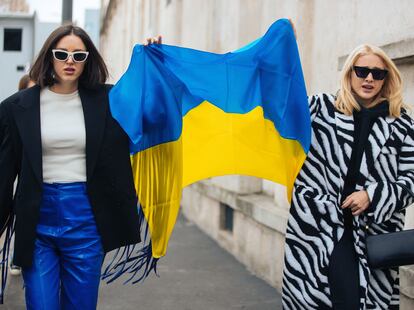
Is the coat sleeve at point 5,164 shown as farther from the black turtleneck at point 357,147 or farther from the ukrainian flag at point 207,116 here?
the black turtleneck at point 357,147

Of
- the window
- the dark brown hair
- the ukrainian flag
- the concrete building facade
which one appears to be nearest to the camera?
the dark brown hair

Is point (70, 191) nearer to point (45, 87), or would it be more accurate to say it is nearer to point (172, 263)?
point (45, 87)

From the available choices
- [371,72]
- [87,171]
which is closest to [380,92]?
[371,72]

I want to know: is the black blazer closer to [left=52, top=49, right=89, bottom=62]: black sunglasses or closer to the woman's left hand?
[left=52, top=49, right=89, bottom=62]: black sunglasses

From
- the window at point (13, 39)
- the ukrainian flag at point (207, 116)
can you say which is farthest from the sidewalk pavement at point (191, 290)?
the window at point (13, 39)

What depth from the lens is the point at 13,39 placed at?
116ft

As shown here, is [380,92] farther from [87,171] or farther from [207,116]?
[87,171]

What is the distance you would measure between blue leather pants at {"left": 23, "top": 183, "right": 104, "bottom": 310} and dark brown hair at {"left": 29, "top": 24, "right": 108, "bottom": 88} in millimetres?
552

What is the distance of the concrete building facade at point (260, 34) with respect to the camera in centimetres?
416

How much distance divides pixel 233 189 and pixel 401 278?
3.79 m

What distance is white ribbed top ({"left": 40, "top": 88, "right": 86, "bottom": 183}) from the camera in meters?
3.01

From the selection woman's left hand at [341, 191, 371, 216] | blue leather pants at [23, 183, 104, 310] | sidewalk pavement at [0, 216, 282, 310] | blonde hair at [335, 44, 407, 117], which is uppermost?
blonde hair at [335, 44, 407, 117]

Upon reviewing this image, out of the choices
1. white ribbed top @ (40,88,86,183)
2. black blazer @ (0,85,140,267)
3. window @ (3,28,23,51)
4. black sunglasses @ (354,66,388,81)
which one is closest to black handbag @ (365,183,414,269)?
black sunglasses @ (354,66,388,81)

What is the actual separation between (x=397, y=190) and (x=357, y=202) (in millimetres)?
208
